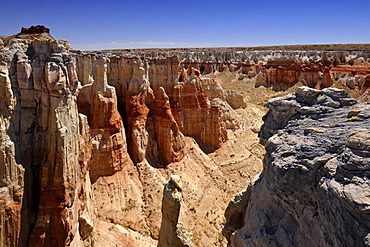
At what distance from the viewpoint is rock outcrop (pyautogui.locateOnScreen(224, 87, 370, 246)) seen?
693 centimetres

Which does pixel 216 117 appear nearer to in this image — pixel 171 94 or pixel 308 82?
A: pixel 171 94

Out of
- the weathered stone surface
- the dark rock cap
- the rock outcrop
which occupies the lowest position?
the weathered stone surface

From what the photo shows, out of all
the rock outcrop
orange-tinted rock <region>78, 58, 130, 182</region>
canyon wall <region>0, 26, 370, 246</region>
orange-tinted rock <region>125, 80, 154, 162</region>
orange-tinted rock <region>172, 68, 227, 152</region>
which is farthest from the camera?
orange-tinted rock <region>172, 68, 227, 152</region>

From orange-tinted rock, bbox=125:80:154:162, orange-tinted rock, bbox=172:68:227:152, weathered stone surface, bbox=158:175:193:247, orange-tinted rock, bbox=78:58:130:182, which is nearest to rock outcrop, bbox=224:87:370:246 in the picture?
weathered stone surface, bbox=158:175:193:247

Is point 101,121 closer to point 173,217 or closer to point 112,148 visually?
point 112,148

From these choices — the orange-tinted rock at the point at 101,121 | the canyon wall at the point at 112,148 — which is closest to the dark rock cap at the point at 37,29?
the canyon wall at the point at 112,148

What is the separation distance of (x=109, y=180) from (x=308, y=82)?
66119mm

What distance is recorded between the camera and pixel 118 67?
26250 millimetres

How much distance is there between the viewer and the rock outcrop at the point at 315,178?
22.7 feet

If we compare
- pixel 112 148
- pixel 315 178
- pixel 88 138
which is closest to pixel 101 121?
pixel 112 148

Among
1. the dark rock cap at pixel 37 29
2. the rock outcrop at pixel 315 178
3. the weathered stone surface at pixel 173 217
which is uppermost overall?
the dark rock cap at pixel 37 29

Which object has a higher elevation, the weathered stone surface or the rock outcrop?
the rock outcrop

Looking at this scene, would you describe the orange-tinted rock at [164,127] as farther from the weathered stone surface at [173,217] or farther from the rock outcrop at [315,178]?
the rock outcrop at [315,178]

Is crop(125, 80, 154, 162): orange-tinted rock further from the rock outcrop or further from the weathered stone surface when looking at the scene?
the rock outcrop
